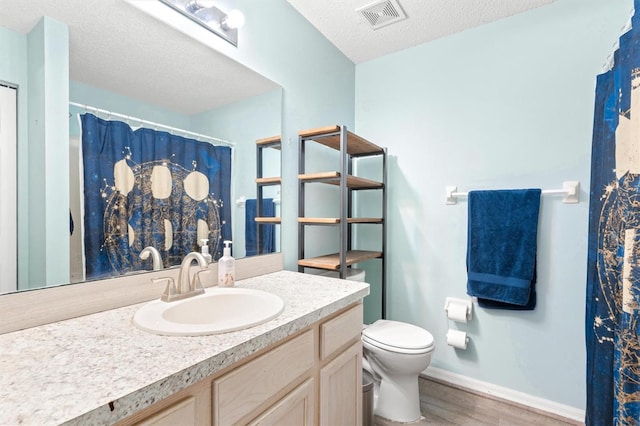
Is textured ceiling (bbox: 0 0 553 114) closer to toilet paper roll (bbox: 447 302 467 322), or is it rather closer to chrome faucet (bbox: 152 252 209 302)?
chrome faucet (bbox: 152 252 209 302)

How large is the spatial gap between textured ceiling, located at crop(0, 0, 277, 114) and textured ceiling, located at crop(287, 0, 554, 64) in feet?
2.64

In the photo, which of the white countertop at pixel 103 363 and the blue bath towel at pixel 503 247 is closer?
the white countertop at pixel 103 363

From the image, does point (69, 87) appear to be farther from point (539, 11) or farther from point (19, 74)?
point (539, 11)

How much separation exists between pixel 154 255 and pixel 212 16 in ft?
3.52

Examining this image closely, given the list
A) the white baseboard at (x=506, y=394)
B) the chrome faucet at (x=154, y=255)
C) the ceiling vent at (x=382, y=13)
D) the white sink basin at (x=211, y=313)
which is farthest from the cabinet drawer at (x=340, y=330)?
the ceiling vent at (x=382, y=13)

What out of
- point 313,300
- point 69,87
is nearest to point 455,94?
point 313,300

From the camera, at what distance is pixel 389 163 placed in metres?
2.27

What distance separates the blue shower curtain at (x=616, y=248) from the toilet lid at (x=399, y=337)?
0.70 m

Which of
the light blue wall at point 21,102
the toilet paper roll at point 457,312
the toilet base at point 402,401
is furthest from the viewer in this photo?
the toilet paper roll at point 457,312

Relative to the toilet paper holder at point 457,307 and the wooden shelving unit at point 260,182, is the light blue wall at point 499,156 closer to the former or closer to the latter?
the toilet paper holder at point 457,307

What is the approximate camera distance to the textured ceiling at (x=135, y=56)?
0.91 meters

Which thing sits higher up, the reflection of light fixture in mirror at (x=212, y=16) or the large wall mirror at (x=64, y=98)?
the reflection of light fixture in mirror at (x=212, y=16)

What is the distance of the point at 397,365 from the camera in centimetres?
156

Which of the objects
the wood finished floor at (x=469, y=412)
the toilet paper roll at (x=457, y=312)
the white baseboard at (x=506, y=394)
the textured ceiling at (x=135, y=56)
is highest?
the textured ceiling at (x=135, y=56)
